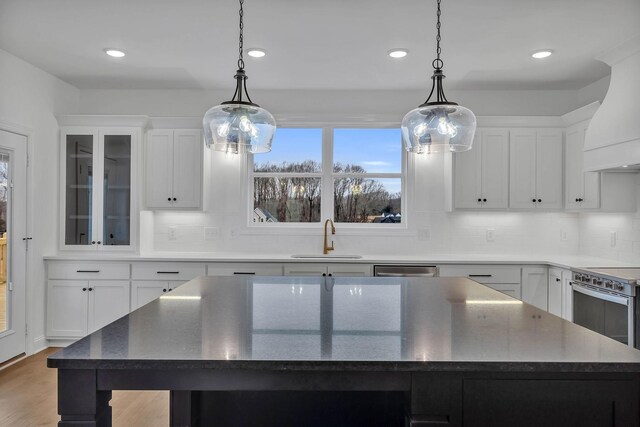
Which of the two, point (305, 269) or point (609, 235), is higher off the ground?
point (609, 235)

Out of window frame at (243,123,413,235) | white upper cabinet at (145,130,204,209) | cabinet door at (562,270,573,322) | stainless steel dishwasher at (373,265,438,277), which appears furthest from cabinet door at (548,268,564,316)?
white upper cabinet at (145,130,204,209)

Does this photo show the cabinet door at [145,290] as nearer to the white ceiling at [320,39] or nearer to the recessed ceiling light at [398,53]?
the white ceiling at [320,39]

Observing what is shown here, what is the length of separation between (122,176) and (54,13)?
1.70 m

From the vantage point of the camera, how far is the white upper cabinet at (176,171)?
4.21 metres

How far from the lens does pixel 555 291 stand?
3729 millimetres

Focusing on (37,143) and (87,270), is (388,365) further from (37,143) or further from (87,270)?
(37,143)

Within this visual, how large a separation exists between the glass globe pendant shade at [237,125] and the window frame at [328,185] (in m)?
2.47

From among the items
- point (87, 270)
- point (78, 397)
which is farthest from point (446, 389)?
point (87, 270)

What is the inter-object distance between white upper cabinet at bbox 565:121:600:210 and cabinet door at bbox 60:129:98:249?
15.2 feet

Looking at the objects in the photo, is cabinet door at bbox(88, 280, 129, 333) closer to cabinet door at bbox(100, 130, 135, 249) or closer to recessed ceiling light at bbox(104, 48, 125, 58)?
cabinet door at bbox(100, 130, 135, 249)

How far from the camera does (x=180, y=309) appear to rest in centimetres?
172

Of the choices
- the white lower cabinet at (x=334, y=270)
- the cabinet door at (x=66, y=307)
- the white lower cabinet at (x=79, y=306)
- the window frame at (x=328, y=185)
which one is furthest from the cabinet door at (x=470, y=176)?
the cabinet door at (x=66, y=307)

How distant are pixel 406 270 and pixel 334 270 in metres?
0.66

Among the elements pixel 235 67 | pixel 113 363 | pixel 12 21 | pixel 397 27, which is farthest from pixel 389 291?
pixel 12 21
